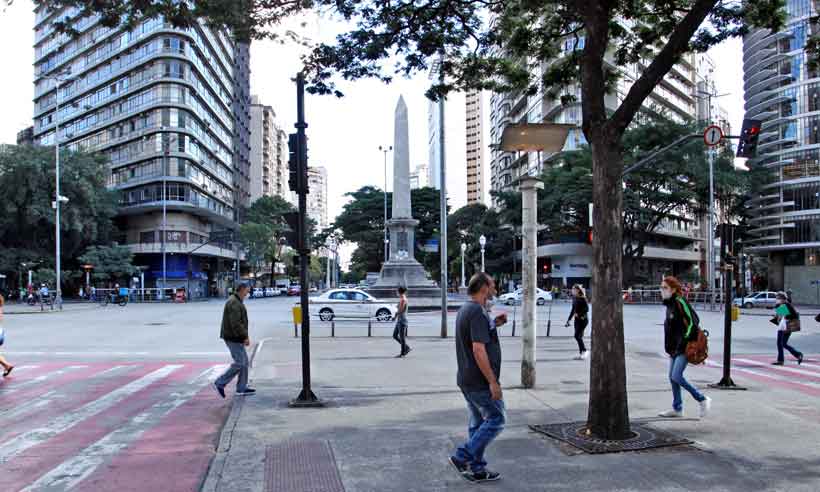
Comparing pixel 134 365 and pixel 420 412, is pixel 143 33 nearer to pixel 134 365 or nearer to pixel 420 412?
pixel 134 365

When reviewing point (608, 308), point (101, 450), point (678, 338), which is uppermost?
point (608, 308)

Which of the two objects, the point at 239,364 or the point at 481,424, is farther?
the point at 239,364

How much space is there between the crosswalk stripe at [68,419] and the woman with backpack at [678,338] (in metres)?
7.08

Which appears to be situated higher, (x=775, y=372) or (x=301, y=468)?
(x=301, y=468)

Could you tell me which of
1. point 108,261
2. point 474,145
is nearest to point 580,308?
point 108,261

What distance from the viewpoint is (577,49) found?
10.7 m

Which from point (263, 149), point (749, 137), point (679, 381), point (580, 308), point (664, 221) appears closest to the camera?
point (679, 381)

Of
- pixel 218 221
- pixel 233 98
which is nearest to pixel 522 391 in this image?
pixel 218 221

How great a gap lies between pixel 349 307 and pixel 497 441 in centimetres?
2138

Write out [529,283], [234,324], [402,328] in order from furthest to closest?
[402,328] < [529,283] < [234,324]

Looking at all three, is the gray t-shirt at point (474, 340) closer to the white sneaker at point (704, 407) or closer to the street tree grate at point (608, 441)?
the street tree grate at point (608, 441)

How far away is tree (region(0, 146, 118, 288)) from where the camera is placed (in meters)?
52.2

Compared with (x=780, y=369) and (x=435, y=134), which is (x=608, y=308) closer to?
(x=780, y=369)

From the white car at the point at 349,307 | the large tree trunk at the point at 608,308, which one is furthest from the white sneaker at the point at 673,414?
the white car at the point at 349,307
